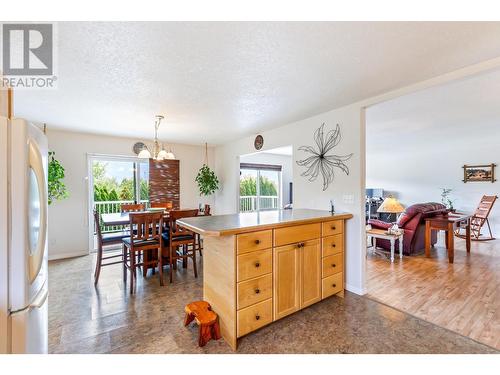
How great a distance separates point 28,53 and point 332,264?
3.23 m

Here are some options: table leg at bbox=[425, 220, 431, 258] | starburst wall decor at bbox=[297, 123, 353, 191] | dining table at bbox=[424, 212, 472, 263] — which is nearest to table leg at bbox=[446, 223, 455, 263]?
dining table at bbox=[424, 212, 472, 263]

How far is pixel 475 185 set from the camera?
5.96m

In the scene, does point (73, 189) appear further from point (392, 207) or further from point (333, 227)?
point (392, 207)

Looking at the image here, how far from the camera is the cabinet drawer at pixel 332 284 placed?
248cm

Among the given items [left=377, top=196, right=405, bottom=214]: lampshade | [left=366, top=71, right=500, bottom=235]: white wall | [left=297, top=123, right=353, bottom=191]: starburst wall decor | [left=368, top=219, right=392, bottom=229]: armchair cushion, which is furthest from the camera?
[left=368, top=219, right=392, bottom=229]: armchair cushion

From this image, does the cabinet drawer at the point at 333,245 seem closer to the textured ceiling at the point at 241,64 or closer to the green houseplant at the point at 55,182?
the textured ceiling at the point at 241,64

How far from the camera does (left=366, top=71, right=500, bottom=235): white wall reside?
2902mm

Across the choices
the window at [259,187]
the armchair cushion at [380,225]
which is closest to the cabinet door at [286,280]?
the armchair cushion at [380,225]

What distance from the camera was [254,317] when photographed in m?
1.92

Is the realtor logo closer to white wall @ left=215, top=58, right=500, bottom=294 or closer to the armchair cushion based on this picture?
white wall @ left=215, top=58, right=500, bottom=294

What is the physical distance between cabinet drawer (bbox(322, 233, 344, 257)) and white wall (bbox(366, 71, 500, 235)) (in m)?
1.97

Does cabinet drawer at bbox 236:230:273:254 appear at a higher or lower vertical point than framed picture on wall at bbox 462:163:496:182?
lower

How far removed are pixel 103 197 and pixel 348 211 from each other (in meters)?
4.63

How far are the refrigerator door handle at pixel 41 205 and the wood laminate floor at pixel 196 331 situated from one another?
1088 mm
